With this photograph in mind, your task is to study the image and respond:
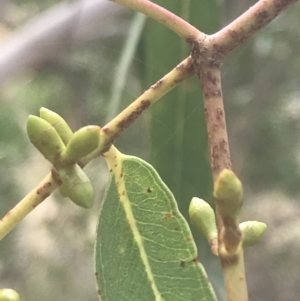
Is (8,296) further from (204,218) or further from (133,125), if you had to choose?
(133,125)

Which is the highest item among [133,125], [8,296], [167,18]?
[133,125]

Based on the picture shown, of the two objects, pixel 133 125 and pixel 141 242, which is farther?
pixel 133 125

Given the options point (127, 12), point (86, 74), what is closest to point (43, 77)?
point (86, 74)

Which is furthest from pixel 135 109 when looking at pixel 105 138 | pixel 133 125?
pixel 133 125

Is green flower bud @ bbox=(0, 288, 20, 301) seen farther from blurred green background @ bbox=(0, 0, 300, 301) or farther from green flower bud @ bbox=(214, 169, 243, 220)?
blurred green background @ bbox=(0, 0, 300, 301)

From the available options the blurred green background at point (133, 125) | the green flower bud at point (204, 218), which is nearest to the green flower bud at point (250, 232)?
the green flower bud at point (204, 218)

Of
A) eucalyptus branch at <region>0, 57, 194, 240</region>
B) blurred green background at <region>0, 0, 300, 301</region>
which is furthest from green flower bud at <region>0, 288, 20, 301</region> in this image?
blurred green background at <region>0, 0, 300, 301</region>

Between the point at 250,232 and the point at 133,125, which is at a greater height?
the point at 133,125
